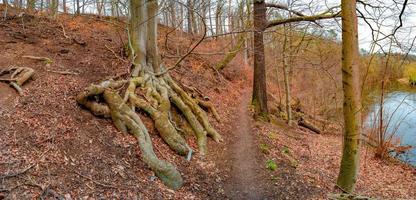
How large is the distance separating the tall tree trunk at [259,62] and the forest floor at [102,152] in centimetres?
62

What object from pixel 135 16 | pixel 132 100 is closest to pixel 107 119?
pixel 132 100

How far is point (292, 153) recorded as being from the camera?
8977mm

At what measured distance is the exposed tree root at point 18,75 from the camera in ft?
21.8

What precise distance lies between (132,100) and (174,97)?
1351 millimetres

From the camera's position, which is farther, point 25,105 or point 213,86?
Result: point 213,86

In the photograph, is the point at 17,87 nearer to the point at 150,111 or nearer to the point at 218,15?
the point at 150,111

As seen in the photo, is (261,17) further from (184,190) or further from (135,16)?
(184,190)

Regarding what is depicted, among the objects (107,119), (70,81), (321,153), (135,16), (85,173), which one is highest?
(135,16)

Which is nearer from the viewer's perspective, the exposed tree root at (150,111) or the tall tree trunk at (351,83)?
the tall tree trunk at (351,83)

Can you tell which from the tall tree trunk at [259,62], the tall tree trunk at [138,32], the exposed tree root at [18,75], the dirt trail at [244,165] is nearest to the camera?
the dirt trail at [244,165]

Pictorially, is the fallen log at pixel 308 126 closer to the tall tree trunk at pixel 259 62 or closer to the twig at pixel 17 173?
the tall tree trunk at pixel 259 62

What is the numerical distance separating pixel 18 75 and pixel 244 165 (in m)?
4.82

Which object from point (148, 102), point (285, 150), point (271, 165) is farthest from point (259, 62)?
point (148, 102)

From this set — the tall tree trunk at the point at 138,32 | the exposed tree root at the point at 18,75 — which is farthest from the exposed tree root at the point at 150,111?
the exposed tree root at the point at 18,75
